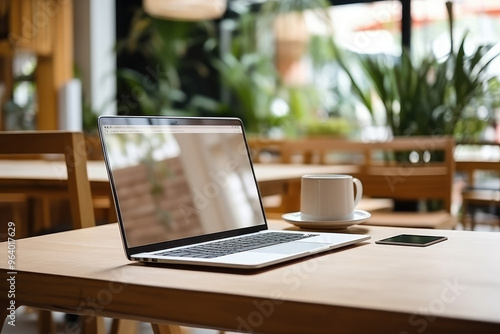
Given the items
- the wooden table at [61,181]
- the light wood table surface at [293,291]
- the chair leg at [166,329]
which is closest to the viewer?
the light wood table surface at [293,291]

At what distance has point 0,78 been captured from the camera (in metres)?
5.28

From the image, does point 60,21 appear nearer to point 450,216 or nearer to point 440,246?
point 450,216

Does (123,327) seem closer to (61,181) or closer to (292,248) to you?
(61,181)

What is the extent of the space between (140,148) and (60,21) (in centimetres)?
439

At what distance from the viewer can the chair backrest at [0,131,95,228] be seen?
1.28 metres

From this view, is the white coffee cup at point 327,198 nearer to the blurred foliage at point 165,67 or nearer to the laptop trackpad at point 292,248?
the laptop trackpad at point 292,248

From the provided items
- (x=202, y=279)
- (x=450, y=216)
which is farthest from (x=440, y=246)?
(x=450, y=216)

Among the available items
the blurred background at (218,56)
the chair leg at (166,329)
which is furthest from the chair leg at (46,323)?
the blurred background at (218,56)

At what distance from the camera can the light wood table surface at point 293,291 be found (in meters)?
0.53

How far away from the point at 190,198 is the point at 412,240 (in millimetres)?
285

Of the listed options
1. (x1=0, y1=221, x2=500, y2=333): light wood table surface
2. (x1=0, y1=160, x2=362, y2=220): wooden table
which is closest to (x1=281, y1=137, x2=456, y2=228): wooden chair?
(x1=0, y1=160, x2=362, y2=220): wooden table

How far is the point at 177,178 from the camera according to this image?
90 centimetres

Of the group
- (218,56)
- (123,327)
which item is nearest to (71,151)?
(123,327)

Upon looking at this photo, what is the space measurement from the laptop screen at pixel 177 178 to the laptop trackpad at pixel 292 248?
0.35ft
